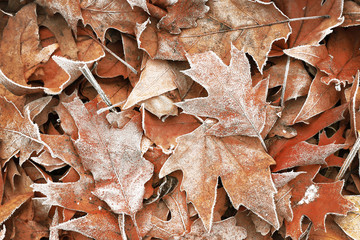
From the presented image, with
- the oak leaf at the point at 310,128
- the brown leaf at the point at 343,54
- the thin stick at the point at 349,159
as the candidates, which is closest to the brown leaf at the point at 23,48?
the oak leaf at the point at 310,128

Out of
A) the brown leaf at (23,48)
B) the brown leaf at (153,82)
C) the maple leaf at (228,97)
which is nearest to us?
the maple leaf at (228,97)

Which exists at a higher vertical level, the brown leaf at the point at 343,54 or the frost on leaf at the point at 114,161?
the brown leaf at the point at 343,54

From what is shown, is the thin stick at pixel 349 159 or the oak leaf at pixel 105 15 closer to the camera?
the thin stick at pixel 349 159

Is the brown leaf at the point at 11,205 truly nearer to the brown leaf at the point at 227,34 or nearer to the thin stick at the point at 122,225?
the thin stick at the point at 122,225

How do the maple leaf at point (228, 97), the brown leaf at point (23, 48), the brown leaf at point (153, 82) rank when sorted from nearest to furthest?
1. the maple leaf at point (228, 97)
2. the brown leaf at point (153, 82)
3. the brown leaf at point (23, 48)

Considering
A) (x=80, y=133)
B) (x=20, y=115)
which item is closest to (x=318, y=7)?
(x=80, y=133)

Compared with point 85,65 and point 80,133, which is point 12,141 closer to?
point 80,133

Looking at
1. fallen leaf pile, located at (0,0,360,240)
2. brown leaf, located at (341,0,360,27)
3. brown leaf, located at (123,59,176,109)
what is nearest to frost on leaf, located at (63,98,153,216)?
fallen leaf pile, located at (0,0,360,240)

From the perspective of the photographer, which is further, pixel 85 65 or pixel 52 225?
pixel 52 225

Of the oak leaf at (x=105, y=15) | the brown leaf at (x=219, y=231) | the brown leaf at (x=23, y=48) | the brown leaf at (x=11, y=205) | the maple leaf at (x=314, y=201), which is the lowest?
the brown leaf at (x=219, y=231)
